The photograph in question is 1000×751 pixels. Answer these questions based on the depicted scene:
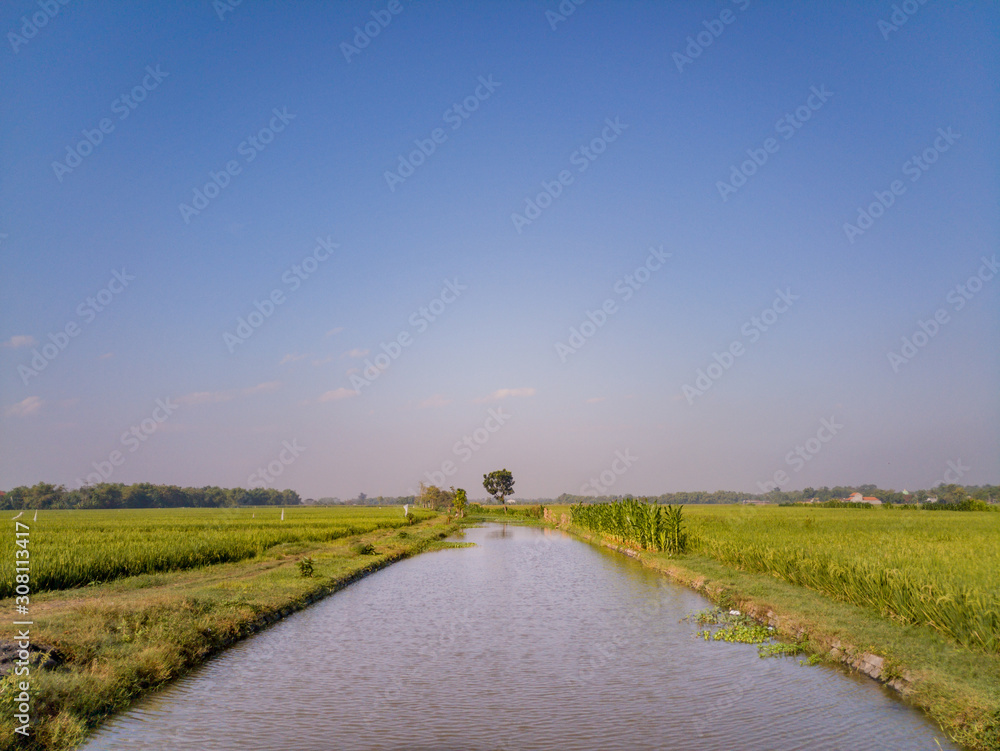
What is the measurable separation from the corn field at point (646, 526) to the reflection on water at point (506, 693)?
12209mm

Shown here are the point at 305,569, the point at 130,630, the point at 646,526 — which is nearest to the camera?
the point at 130,630

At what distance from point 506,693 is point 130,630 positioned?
568 centimetres

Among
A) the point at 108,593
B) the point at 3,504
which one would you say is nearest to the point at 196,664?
the point at 108,593

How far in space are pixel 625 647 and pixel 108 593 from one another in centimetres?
1134

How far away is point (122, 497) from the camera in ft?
442

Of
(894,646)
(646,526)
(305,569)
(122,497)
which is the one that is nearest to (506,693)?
(894,646)

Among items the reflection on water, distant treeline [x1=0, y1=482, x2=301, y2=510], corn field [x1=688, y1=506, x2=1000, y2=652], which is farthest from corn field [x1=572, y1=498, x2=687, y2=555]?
distant treeline [x1=0, y1=482, x2=301, y2=510]

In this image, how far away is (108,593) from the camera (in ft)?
48.3

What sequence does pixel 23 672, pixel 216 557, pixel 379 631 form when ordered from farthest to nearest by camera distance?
1. pixel 216 557
2. pixel 379 631
3. pixel 23 672

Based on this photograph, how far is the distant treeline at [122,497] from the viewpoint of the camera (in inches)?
4705

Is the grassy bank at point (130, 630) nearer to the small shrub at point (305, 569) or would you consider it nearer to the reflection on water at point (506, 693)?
the small shrub at point (305, 569)

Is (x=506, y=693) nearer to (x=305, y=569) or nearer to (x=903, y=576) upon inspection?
(x=903, y=576)

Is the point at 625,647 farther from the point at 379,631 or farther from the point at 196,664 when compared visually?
the point at 196,664

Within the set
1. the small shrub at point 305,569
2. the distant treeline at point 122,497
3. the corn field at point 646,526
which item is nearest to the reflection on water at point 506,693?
the small shrub at point 305,569
